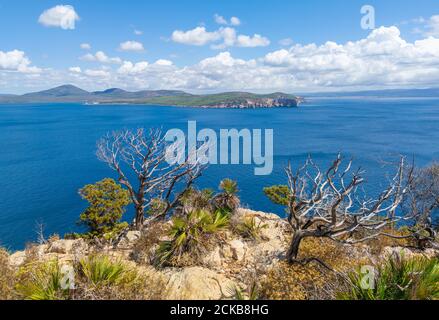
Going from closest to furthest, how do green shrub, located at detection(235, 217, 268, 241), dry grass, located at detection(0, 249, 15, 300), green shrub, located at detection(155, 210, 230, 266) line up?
dry grass, located at detection(0, 249, 15, 300)
green shrub, located at detection(155, 210, 230, 266)
green shrub, located at detection(235, 217, 268, 241)

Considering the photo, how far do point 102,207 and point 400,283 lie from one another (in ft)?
80.5

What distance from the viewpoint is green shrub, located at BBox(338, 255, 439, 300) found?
20.5 ft

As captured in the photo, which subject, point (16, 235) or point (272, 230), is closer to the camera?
point (272, 230)

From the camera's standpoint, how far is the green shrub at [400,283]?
623cm

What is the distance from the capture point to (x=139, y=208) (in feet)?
48.2

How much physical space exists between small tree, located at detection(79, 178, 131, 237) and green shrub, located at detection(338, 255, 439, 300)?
22558 mm

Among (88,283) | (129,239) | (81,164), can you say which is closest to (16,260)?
(129,239)

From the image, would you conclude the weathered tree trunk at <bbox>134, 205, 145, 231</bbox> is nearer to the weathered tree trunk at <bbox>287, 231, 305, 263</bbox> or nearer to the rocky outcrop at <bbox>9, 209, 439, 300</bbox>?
the rocky outcrop at <bbox>9, 209, 439, 300</bbox>

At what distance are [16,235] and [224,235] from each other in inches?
1409

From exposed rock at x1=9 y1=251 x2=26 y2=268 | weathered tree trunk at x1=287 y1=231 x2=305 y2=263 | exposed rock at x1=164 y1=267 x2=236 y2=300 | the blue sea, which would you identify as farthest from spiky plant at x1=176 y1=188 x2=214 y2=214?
the blue sea

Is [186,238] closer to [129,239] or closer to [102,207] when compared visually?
[129,239]
